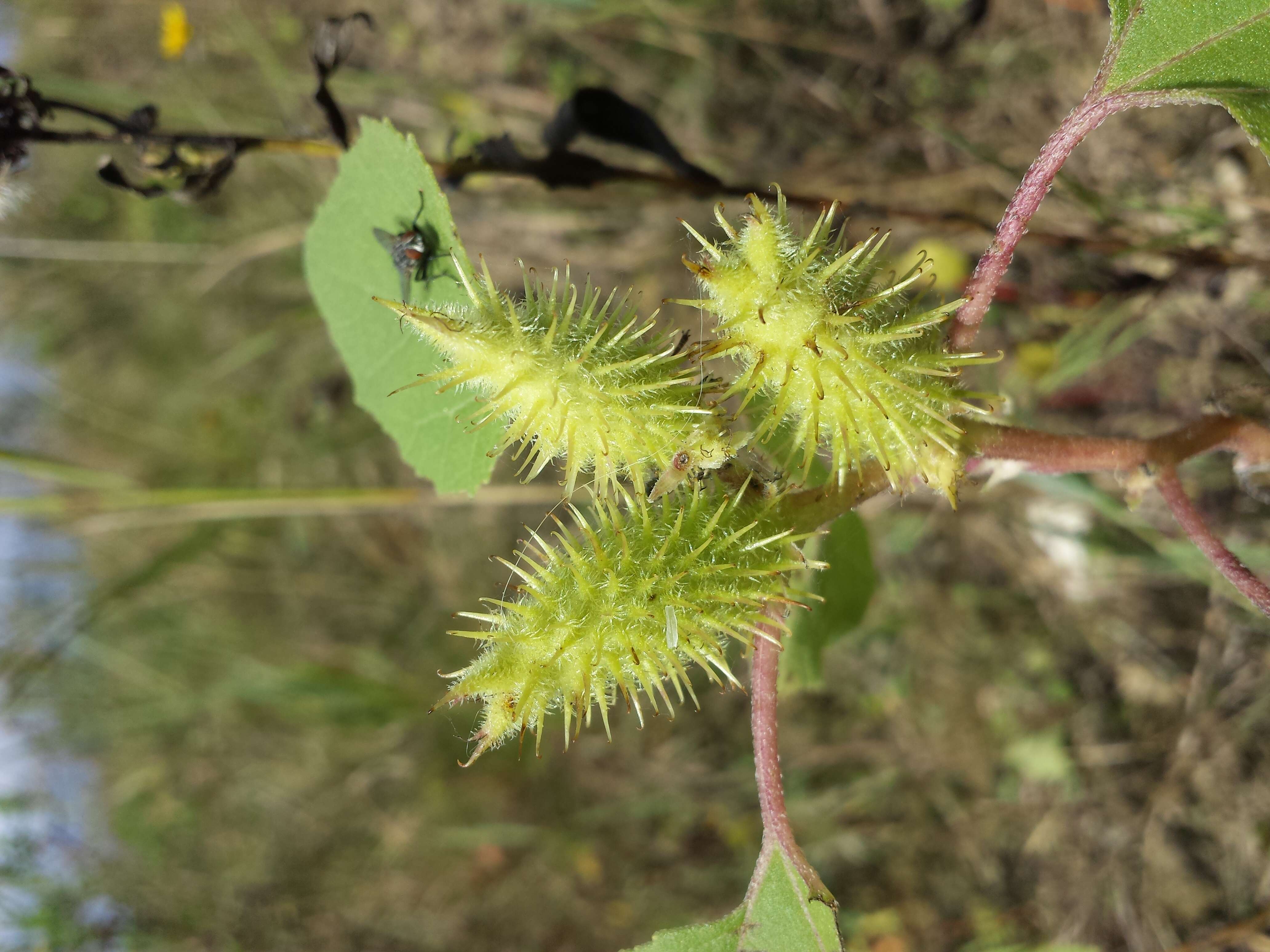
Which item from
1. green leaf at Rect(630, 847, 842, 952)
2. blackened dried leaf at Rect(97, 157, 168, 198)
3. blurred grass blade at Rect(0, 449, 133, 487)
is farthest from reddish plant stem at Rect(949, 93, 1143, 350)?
blurred grass blade at Rect(0, 449, 133, 487)

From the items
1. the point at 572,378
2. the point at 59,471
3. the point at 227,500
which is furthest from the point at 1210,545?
the point at 59,471

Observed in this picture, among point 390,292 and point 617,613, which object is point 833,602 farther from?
point 390,292

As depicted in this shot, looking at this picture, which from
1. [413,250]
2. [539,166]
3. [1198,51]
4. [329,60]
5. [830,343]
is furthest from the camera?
[539,166]

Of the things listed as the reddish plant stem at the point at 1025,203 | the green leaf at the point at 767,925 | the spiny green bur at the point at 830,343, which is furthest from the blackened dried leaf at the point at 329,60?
the green leaf at the point at 767,925

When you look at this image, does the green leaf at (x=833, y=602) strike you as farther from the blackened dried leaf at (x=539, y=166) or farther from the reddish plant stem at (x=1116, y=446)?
the blackened dried leaf at (x=539, y=166)

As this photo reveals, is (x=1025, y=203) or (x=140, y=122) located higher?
(x=140, y=122)

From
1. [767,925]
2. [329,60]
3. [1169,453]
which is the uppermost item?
[329,60]

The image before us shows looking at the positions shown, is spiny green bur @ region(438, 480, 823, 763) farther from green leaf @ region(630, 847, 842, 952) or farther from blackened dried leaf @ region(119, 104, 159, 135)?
blackened dried leaf @ region(119, 104, 159, 135)
